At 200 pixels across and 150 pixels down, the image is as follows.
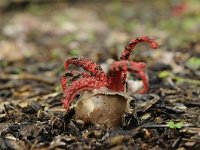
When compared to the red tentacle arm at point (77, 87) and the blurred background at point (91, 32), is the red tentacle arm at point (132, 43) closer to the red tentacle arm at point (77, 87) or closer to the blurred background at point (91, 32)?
the red tentacle arm at point (77, 87)

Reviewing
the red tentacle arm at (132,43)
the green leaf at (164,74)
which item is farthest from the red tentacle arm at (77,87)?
the green leaf at (164,74)

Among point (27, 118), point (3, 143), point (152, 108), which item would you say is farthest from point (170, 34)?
point (3, 143)

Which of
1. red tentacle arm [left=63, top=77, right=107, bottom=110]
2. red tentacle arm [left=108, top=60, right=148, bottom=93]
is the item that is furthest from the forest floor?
red tentacle arm [left=108, top=60, right=148, bottom=93]

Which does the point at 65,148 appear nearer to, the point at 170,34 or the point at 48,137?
the point at 48,137

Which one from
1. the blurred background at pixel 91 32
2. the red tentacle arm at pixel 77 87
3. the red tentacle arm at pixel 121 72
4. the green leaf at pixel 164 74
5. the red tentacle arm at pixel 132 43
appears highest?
the blurred background at pixel 91 32

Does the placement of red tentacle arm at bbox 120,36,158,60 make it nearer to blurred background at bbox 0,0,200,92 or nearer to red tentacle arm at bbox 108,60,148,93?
red tentacle arm at bbox 108,60,148,93

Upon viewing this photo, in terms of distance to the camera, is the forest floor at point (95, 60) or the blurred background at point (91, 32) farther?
the blurred background at point (91, 32)
